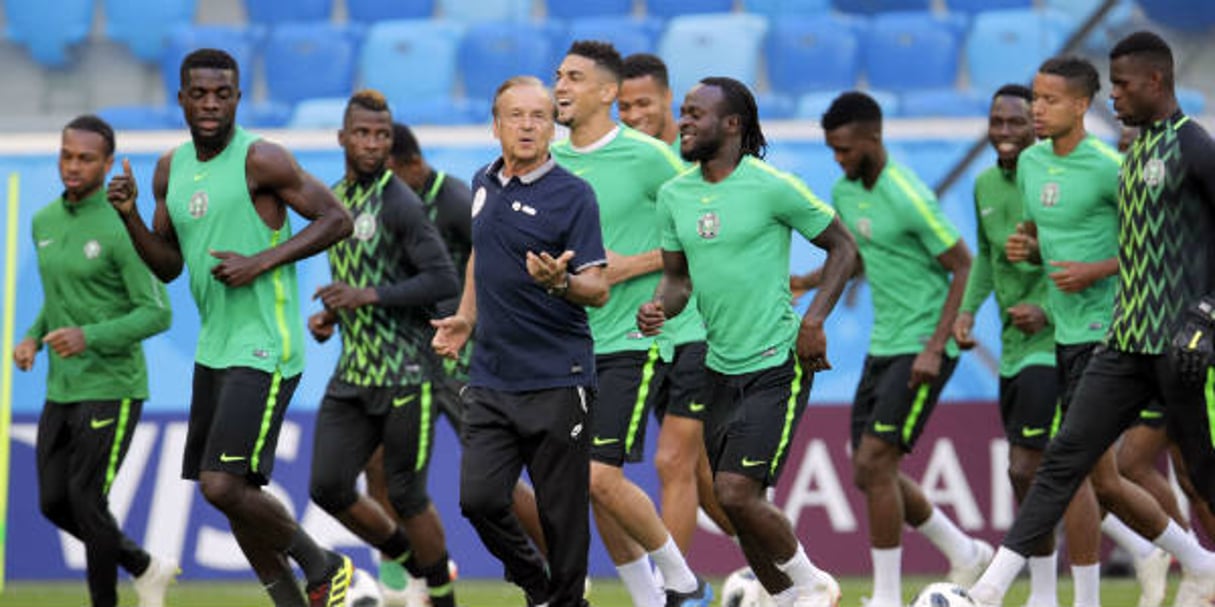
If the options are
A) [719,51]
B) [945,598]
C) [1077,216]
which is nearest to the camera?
[945,598]

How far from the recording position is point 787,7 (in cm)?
1530

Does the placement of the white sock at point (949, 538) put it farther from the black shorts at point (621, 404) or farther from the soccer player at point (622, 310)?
the black shorts at point (621, 404)


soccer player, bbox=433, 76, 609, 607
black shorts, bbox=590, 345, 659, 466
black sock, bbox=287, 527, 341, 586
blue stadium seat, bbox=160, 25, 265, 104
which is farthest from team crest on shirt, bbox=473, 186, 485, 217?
blue stadium seat, bbox=160, 25, 265, 104

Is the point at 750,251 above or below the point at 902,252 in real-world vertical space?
above

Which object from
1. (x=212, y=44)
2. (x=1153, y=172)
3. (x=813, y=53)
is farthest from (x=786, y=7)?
(x=1153, y=172)

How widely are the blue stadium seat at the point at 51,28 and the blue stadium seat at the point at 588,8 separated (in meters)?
3.34

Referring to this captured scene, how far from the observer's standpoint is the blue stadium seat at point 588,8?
1551 centimetres

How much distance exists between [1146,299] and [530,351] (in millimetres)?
2321

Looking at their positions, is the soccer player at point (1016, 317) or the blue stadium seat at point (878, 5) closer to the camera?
the soccer player at point (1016, 317)

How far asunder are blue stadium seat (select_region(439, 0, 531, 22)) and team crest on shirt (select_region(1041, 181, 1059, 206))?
6.62 metres

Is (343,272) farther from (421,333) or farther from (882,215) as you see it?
(882,215)

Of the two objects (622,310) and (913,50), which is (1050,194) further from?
(913,50)

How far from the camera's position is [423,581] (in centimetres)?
1064

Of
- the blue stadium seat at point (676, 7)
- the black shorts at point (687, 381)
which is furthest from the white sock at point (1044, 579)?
the blue stadium seat at point (676, 7)
